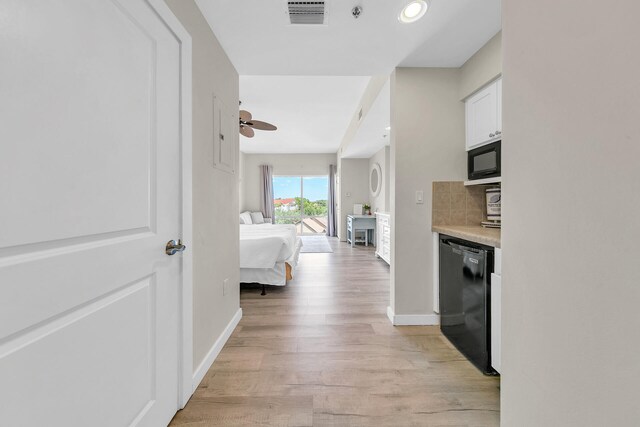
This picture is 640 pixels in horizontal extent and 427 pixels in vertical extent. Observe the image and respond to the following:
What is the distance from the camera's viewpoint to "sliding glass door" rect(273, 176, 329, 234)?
27.7ft

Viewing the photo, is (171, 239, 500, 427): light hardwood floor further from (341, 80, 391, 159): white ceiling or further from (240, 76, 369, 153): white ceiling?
(240, 76, 369, 153): white ceiling

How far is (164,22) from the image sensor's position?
1215 millimetres

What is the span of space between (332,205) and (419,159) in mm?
5910

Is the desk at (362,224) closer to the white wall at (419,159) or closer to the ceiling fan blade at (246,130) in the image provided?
the ceiling fan blade at (246,130)

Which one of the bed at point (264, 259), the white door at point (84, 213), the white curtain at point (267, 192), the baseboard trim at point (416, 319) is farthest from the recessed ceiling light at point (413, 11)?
the white curtain at point (267, 192)

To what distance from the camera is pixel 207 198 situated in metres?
1.72

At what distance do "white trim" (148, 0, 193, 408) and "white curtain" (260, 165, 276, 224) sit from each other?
6.66m

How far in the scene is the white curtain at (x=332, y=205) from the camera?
322 inches

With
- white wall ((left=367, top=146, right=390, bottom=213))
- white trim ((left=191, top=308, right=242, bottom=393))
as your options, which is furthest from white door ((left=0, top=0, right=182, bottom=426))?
white wall ((left=367, top=146, right=390, bottom=213))

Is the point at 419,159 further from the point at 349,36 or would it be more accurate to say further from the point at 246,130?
the point at 246,130

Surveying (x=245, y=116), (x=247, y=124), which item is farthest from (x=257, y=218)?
(x=245, y=116)

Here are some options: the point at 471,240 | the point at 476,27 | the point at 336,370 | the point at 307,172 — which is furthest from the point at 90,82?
the point at 307,172

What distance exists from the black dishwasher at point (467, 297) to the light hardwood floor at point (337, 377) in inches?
4.2

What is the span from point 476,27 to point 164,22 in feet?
6.38
